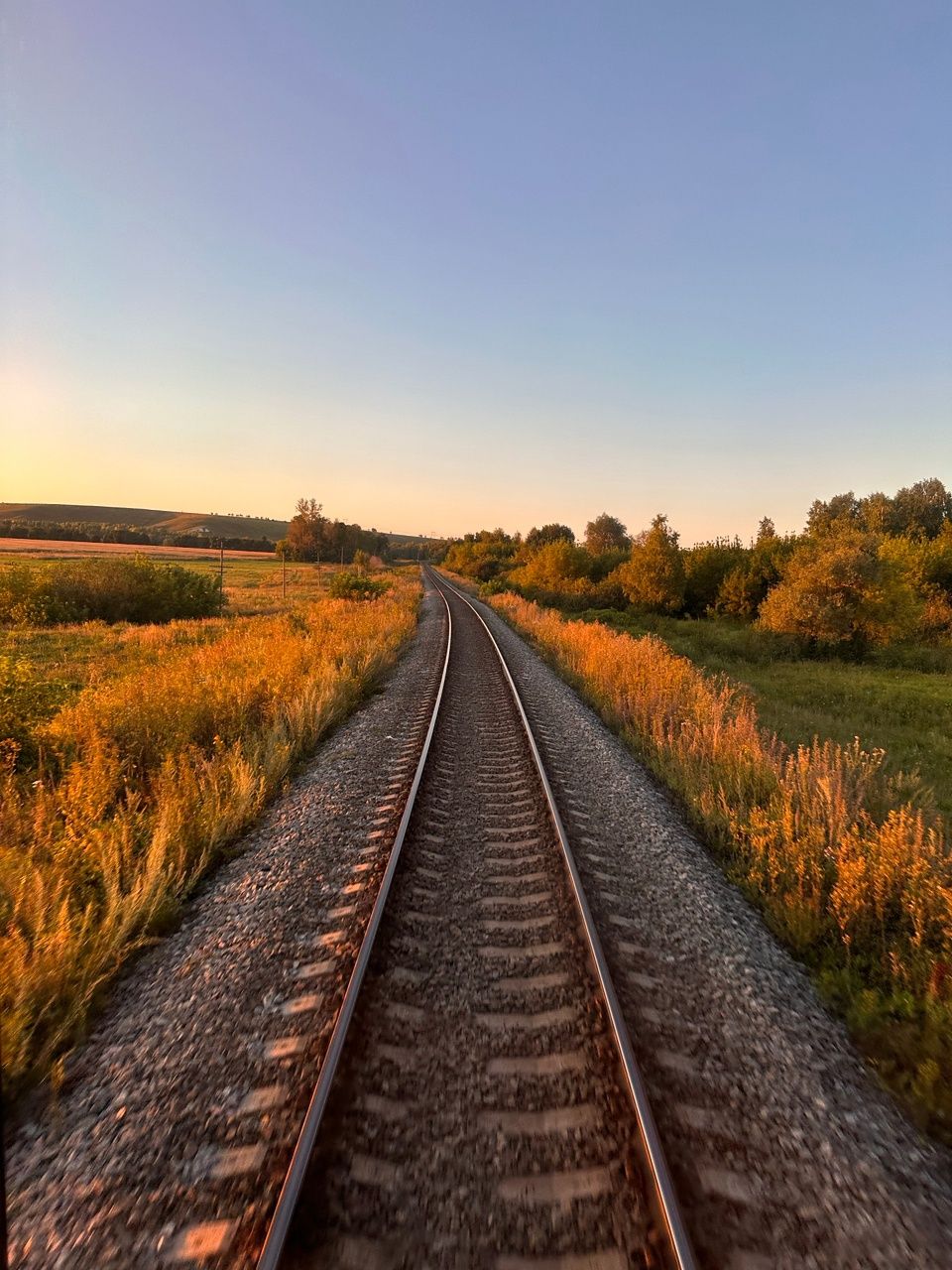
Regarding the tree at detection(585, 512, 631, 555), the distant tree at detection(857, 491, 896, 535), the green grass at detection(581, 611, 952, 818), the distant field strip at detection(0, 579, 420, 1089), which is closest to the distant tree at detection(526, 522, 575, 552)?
the tree at detection(585, 512, 631, 555)

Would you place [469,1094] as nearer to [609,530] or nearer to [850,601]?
[850,601]

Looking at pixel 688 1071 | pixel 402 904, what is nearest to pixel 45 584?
pixel 402 904

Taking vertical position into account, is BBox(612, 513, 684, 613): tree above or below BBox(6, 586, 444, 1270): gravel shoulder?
above

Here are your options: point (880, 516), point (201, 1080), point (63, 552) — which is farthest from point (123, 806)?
point (63, 552)

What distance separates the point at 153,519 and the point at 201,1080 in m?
189

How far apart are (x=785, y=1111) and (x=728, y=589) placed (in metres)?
32.4

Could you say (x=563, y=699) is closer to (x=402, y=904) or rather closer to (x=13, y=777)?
(x=402, y=904)

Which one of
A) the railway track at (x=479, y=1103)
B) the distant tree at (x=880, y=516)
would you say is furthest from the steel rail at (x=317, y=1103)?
the distant tree at (x=880, y=516)

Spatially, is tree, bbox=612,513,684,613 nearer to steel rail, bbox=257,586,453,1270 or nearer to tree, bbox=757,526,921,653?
tree, bbox=757,526,921,653

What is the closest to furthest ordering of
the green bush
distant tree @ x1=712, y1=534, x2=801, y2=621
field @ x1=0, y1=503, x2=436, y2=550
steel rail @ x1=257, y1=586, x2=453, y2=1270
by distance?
steel rail @ x1=257, y1=586, x2=453, y2=1270 < the green bush < distant tree @ x1=712, y1=534, x2=801, y2=621 < field @ x1=0, y1=503, x2=436, y2=550

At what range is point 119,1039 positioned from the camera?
10.6ft

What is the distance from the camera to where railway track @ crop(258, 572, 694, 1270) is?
2191mm

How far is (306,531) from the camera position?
2768 inches

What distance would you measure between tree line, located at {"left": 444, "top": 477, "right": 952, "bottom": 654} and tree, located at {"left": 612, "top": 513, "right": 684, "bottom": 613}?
6 cm
